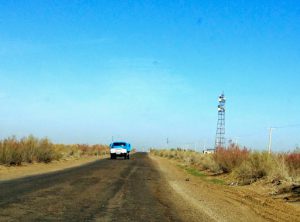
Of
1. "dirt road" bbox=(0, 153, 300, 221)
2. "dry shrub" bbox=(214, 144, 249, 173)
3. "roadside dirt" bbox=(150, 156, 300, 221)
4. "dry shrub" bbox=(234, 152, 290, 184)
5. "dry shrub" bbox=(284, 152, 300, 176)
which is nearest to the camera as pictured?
"dirt road" bbox=(0, 153, 300, 221)

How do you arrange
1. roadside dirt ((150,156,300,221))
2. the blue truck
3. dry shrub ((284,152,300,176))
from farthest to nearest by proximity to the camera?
the blue truck, dry shrub ((284,152,300,176)), roadside dirt ((150,156,300,221))

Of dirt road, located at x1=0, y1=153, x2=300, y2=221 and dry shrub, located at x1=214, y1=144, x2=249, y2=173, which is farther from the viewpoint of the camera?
dry shrub, located at x1=214, y1=144, x2=249, y2=173

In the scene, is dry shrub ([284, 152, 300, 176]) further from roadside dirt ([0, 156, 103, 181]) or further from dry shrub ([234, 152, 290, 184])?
roadside dirt ([0, 156, 103, 181])

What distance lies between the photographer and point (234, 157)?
105 feet

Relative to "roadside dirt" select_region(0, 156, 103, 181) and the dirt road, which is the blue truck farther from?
the dirt road

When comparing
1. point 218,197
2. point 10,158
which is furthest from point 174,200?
point 10,158

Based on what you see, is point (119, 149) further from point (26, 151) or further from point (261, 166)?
point (261, 166)

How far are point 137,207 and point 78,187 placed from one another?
19.5 feet

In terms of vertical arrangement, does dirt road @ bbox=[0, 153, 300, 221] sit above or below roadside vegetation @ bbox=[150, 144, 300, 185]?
below

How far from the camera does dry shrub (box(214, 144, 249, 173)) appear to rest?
31.2 m

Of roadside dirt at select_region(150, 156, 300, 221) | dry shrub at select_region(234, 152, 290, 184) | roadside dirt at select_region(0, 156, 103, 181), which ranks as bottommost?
roadside dirt at select_region(0, 156, 103, 181)

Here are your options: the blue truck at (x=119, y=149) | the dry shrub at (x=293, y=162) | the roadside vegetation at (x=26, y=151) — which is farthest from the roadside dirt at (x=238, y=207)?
the blue truck at (x=119, y=149)

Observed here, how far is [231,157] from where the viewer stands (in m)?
32.3

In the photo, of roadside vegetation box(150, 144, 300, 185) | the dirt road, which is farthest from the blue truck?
the dirt road
